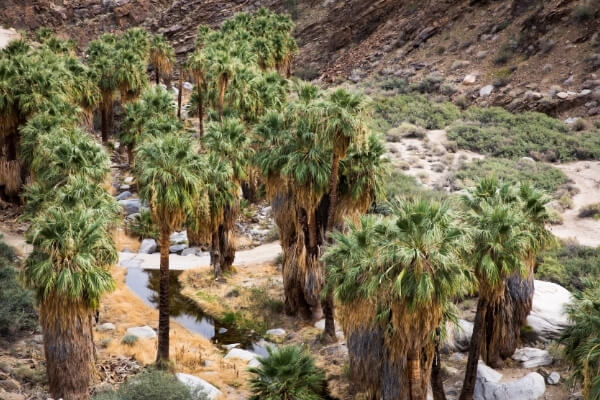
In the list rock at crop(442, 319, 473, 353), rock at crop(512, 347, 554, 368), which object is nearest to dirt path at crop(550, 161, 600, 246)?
rock at crop(512, 347, 554, 368)

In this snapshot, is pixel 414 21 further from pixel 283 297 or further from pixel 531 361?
pixel 531 361

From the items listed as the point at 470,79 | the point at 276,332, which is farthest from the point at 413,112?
the point at 276,332

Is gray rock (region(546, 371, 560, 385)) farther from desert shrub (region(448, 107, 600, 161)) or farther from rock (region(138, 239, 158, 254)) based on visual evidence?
desert shrub (region(448, 107, 600, 161))

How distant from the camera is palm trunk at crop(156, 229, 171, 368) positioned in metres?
21.4

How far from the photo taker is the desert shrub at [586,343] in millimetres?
14375

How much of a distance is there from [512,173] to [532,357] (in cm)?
1907

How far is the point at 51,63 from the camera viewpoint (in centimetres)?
4188

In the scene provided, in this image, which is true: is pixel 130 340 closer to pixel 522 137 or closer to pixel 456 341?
pixel 456 341

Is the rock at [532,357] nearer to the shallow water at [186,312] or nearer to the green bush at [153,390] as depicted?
the shallow water at [186,312]

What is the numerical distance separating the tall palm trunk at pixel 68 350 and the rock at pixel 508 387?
39.8 feet

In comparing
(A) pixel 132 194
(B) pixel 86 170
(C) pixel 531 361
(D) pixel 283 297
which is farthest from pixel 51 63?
(C) pixel 531 361

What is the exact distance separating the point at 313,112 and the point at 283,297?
10.5 metres

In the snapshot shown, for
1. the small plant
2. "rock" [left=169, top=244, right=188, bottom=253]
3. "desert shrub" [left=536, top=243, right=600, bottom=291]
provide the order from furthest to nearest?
"rock" [left=169, top=244, right=188, bottom=253]
"desert shrub" [left=536, top=243, right=600, bottom=291]
the small plant

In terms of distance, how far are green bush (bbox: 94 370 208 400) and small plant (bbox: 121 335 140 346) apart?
179 inches
